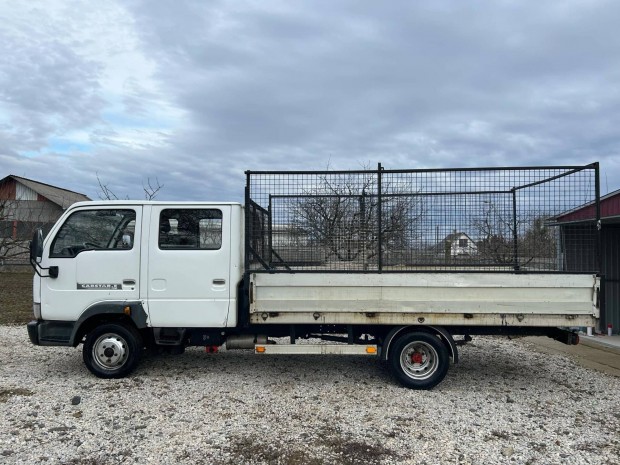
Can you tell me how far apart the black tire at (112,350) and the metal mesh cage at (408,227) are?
1804 mm

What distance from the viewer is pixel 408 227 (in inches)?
219

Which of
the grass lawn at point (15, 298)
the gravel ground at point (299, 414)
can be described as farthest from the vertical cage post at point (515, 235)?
the grass lawn at point (15, 298)

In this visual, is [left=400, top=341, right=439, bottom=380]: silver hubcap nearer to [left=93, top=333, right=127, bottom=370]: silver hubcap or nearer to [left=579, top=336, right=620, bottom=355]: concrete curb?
[left=93, top=333, right=127, bottom=370]: silver hubcap

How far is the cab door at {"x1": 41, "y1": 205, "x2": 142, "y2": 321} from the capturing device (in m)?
5.51

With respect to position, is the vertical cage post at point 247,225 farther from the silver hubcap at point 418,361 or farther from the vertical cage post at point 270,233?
the silver hubcap at point 418,361

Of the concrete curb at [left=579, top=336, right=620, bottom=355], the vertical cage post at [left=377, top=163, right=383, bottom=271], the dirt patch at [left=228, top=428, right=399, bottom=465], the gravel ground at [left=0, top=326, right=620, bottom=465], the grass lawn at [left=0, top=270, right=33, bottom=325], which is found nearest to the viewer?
the dirt patch at [left=228, top=428, right=399, bottom=465]

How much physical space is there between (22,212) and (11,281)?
5.95m

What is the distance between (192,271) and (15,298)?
36.6ft

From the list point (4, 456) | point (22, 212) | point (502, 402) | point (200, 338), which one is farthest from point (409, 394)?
point (22, 212)

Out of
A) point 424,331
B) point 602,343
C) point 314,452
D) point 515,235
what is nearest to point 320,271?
point 424,331

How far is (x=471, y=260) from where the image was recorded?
18.8 feet

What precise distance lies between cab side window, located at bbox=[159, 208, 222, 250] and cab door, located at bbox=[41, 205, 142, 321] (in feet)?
1.09

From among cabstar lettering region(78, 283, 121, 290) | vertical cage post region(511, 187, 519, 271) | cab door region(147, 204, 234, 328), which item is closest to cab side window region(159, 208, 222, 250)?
cab door region(147, 204, 234, 328)

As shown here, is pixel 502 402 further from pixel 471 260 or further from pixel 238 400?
pixel 238 400
